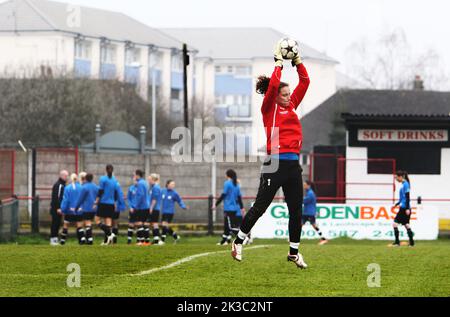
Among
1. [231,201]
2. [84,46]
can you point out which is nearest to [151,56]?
[84,46]

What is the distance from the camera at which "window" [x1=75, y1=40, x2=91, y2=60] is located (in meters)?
91.4

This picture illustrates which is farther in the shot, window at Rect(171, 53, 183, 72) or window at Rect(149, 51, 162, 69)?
window at Rect(171, 53, 183, 72)

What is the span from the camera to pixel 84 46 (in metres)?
92.9

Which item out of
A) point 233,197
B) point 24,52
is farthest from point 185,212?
point 24,52

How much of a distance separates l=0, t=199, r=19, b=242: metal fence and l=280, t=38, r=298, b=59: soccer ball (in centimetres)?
1826

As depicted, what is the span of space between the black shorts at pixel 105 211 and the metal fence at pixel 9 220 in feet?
9.95

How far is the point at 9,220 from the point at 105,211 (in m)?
4.87

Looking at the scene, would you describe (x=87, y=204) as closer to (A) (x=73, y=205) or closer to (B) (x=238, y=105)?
(A) (x=73, y=205)

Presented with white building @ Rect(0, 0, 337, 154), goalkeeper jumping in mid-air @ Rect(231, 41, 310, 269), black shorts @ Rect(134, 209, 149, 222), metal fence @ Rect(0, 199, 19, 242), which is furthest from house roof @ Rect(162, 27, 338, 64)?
goalkeeper jumping in mid-air @ Rect(231, 41, 310, 269)

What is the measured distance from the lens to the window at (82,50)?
91.4 meters

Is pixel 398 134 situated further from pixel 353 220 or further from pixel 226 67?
pixel 226 67

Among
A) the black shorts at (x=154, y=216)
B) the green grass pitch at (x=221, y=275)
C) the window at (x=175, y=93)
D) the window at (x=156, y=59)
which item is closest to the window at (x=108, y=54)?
the window at (x=156, y=59)

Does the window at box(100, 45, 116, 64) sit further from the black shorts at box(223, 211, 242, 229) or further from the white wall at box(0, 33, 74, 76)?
the black shorts at box(223, 211, 242, 229)

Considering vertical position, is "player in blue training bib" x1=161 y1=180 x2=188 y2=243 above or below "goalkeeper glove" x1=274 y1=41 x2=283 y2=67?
below
